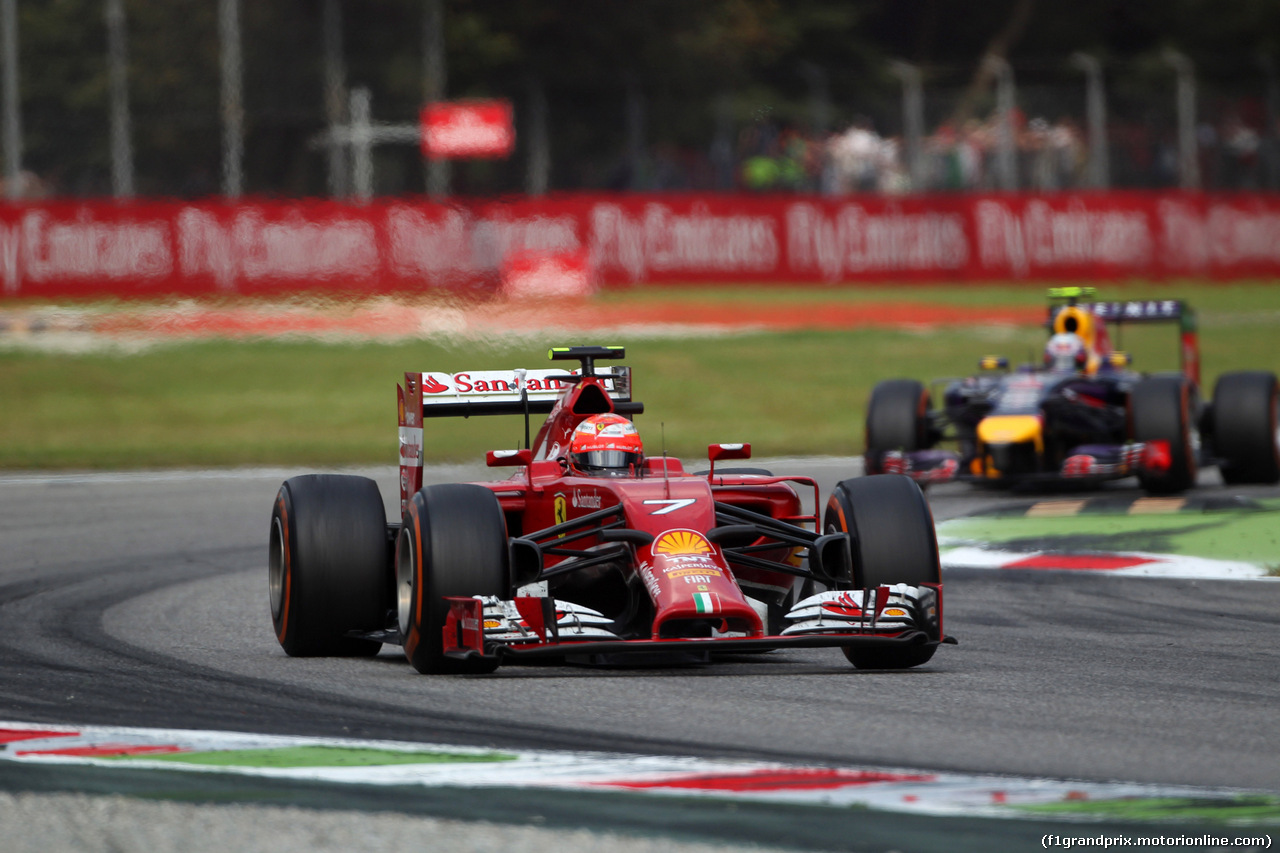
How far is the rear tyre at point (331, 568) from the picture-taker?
781cm

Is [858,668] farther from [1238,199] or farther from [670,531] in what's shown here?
[1238,199]

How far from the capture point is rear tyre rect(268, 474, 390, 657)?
7.81 meters

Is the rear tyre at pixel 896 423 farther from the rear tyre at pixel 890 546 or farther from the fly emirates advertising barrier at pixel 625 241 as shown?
the fly emirates advertising barrier at pixel 625 241

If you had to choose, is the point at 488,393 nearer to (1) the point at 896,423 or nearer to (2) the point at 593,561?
(2) the point at 593,561

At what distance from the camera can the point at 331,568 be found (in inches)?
308

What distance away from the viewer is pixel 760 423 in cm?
2208

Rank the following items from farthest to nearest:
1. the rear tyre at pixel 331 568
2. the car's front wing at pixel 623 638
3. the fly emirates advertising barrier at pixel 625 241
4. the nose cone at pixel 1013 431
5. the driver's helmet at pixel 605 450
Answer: the fly emirates advertising barrier at pixel 625 241, the nose cone at pixel 1013 431, the driver's helmet at pixel 605 450, the rear tyre at pixel 331 568, the car's front wing at pixel 623 638

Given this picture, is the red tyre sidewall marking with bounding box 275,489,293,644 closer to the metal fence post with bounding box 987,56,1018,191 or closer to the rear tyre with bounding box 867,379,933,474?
the rear tyre with bounding box 867,379,933,474

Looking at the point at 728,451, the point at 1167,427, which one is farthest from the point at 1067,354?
the point at 728,451

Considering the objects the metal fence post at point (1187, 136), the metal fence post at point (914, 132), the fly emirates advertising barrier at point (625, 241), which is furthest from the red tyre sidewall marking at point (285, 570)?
the metal fence post at point (1187, 136)

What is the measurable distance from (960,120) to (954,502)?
23236mm

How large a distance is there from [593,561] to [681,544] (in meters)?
0.37

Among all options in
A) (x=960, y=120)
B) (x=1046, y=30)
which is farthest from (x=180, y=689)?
(x=1046, y=30)

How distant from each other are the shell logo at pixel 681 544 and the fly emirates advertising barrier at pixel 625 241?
19.8 metres
